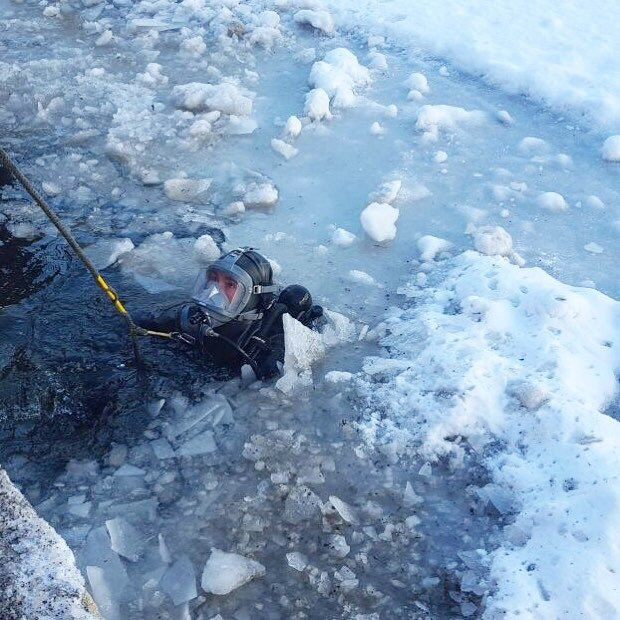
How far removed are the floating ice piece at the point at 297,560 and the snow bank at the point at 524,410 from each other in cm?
79

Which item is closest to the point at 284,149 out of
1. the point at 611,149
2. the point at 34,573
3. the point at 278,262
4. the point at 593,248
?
the point at 278,262

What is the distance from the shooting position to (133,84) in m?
6.71

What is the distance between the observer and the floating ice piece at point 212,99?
623cm

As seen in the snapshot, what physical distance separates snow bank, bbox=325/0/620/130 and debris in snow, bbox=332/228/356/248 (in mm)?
3219

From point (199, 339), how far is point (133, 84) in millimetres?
4227

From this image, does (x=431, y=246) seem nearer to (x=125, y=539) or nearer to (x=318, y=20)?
(x=125, y=539)

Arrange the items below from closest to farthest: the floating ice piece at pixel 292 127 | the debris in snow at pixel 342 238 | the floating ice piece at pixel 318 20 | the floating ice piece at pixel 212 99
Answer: the debris in snow at pixel 342 238
the floating ice piece at pixel 292 127
the floating ice piece at pixel 212 99
the floating ice piece at pixel 318 20

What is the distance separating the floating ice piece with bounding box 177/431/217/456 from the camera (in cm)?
338

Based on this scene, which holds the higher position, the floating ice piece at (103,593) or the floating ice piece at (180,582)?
the floating ice piece at (180,582)

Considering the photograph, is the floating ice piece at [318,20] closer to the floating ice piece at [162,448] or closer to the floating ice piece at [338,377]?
the floating ice piece at [338,377]

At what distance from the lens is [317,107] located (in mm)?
6191

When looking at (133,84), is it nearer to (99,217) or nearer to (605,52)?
(99,217)

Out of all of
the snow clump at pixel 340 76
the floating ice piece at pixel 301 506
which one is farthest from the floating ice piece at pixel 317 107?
the floating ice piece at pixel 301 506

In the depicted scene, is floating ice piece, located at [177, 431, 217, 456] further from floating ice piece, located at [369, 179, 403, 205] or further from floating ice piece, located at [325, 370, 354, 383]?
floating ice piece, located at [369, 179, 403, 205]
